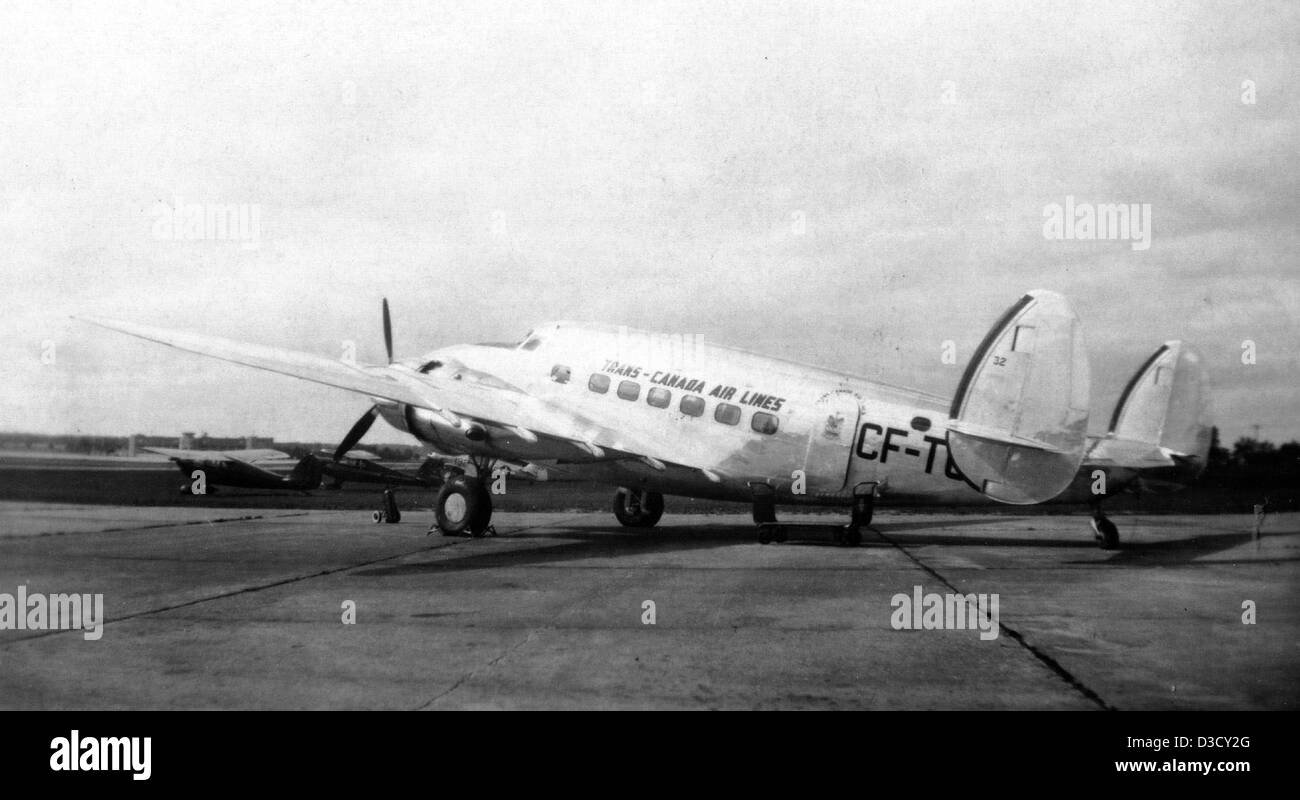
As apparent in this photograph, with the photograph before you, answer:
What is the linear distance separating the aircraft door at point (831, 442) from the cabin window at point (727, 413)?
5.06 ft

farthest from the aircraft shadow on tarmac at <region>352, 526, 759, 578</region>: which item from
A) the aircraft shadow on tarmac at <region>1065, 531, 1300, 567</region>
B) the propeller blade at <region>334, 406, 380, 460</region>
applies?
the aircraft shadow on tarmac at <region>1065, 531, 1300, 567</region>

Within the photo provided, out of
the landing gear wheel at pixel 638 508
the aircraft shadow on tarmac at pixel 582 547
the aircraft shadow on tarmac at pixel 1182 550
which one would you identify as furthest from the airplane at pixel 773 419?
the landing gear wheel at pixel 638 508

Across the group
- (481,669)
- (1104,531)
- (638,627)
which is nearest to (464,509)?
(638,627)

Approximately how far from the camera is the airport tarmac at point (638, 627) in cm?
635

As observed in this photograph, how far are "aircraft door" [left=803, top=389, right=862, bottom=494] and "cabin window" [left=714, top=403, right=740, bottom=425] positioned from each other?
1.54 meters

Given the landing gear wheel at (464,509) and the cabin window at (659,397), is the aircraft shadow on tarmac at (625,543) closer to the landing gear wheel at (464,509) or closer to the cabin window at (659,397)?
the landing gear wheel at (464,509)

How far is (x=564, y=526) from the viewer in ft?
70.9

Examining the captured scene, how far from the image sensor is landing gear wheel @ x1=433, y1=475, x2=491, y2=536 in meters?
17.5

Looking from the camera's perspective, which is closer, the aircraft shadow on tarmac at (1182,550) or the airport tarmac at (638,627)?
the airport tarmac at (638,627)

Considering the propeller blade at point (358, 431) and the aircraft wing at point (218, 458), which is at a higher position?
the propeller blade at point (358, 431)
